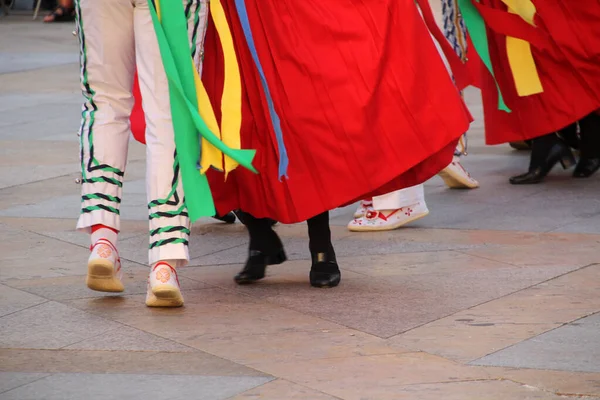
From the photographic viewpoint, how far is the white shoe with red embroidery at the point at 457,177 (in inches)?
251

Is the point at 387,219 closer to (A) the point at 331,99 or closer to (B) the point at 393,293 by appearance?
(B) the point at 393,293

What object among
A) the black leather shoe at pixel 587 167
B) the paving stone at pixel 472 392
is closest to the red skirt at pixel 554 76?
the black leather shoe at pixel 587 167

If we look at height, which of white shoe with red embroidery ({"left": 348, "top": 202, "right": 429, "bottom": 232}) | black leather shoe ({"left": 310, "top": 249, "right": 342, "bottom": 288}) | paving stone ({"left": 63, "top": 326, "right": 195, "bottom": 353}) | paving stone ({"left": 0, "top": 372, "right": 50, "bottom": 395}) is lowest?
white shoe with red embroidery ({"left": 348, "top": 202, "right": 429, "bottom": 232})

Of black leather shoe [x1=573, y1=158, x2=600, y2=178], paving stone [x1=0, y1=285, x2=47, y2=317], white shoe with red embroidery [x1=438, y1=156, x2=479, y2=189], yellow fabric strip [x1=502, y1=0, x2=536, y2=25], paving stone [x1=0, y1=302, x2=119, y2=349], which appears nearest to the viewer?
paving stone [x1=0, y1=302, x2=119, y2=349]

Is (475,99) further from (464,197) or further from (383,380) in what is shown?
(383,380)

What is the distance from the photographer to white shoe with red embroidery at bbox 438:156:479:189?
6.36m

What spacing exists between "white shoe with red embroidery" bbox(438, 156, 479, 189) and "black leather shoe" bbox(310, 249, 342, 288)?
1.96 m

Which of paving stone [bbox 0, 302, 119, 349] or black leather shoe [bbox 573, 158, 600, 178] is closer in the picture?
paving stone [bbox 0, 302, 119, 349]

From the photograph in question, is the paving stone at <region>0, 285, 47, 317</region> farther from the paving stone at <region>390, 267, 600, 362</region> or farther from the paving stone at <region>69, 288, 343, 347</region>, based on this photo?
the paving stone at <region>390, 267, 600, 362</region>

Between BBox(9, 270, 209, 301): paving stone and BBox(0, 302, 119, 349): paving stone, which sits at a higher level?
BBox(0, 302, 119, 349): paving stone

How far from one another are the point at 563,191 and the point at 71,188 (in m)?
2.59

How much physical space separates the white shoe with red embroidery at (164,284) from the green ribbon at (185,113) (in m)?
0.20

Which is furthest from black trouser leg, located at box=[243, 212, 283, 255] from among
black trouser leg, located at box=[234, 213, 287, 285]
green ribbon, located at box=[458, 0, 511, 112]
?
green ribbon, located at box=[458, 0, 511, 112]

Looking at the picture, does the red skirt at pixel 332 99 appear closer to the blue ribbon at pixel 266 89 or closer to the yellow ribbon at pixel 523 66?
the blue ribbon at pixel 266 89
